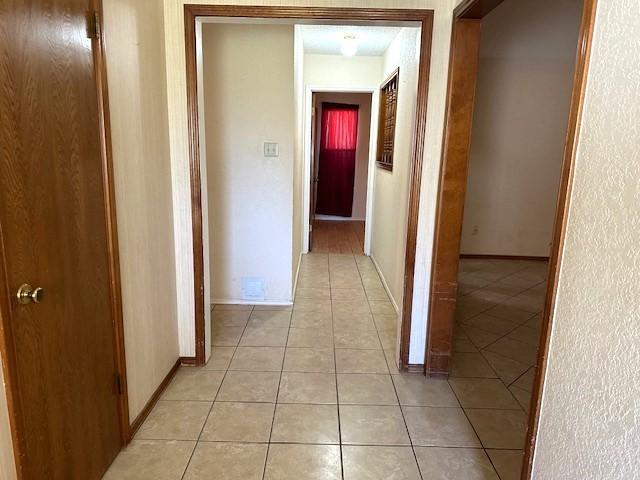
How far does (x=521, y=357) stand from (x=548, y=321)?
1.89 metres

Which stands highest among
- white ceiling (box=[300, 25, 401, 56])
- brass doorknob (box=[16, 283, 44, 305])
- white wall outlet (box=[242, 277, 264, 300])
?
white ceiling (box=[300, 25, 401, 56])

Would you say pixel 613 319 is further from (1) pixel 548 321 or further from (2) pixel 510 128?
(2) pixel 510 128

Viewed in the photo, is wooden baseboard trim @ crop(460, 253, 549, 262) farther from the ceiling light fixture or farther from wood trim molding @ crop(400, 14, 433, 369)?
wood trim molding @ crop(400, 14, 433, 369)

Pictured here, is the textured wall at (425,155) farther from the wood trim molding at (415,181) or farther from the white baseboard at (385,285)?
the white baseboard at (385,285)

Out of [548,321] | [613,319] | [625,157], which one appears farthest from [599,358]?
[625,157]

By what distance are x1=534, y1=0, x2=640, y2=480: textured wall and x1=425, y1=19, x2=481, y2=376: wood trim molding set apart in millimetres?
1248

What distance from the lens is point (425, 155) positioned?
246 cm

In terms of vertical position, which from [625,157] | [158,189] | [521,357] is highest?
[625,157]

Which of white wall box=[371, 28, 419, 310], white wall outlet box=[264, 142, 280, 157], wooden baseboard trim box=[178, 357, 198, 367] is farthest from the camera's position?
white wall outlet box=[264, 142, 280, 157]

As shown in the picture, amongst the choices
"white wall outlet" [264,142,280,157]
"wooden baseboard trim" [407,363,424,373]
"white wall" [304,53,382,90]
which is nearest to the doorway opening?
"white wall" [304,53,382,90]

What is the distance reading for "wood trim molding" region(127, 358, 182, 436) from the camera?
2.03m

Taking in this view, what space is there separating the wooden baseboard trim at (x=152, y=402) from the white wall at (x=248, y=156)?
1242mm

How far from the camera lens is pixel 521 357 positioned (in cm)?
296

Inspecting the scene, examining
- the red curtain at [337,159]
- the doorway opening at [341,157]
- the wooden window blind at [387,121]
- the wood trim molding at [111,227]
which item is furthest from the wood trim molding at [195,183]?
the red curtain at [337,159]
